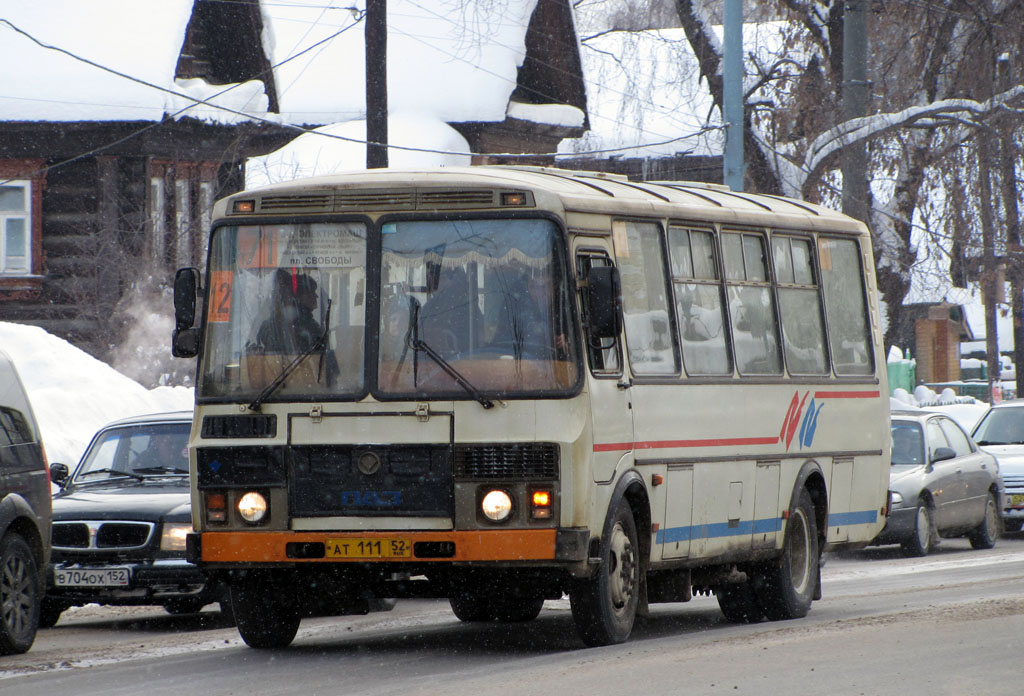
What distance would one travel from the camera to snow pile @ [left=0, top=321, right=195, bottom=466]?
63.0ft

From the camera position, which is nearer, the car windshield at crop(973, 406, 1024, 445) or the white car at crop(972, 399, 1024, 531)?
the white car at crop(972, 399, 1024, 531)

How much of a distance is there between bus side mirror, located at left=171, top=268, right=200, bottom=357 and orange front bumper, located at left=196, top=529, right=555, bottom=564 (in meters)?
1.07

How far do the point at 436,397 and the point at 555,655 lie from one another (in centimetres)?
157

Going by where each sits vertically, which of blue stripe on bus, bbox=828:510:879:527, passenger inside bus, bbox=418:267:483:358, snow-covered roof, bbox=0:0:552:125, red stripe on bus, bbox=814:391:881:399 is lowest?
blue stripe on bus, bbox=828:510:879:527

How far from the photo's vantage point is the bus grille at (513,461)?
30.2ft

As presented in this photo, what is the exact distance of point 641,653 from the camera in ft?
31.2

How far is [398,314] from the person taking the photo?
31.2ft

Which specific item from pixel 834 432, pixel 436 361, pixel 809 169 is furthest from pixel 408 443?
pixel 809 169

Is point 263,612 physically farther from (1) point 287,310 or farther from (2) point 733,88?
(2) point 733,88

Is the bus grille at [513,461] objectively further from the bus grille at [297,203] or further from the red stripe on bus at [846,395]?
the red stripe on bus at [846,395]

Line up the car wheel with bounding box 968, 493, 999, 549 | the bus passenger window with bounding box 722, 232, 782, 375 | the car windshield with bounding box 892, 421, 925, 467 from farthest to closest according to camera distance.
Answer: the car wheel with bounding box 968, 493, 999, 549 → the car windshield with bounding box 892, 421, 925, 467 → the bus passenger window with bounding box 722, 232, 782, 375

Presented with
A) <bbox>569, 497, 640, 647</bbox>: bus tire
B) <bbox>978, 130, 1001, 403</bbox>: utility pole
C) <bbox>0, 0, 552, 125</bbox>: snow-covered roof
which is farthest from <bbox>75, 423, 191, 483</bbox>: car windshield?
<bbox>0, 0, 552, 125</bbox>: snow-covered roof

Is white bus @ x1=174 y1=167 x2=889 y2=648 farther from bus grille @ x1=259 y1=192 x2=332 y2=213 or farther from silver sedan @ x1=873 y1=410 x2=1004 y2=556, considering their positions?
silver sedan @ x1=873 y1=410 x2=1004 y2=556

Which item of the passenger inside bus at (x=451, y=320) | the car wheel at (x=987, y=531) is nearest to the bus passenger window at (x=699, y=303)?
the passenger inside bus at (x=451, y=320)
